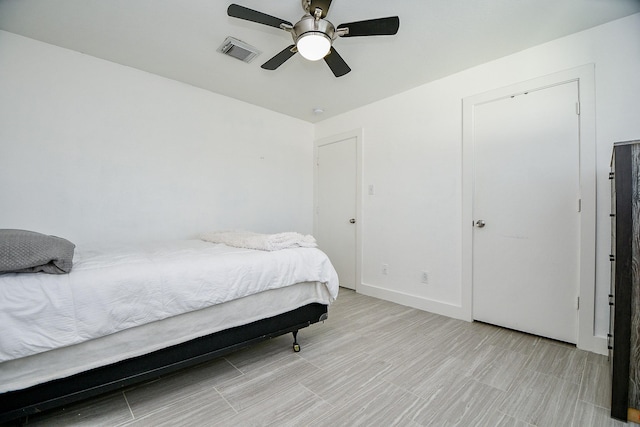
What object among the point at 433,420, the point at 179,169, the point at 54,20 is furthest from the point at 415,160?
the point at 54,20

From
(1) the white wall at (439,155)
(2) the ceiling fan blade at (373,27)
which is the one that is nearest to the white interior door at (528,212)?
(1) the white wall at (439,155)

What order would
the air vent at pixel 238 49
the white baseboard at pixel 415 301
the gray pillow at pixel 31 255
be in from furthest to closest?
the white baseboard at pixel 415 301, the air vent at pixel 238 49, the gray pillow at pixel 31 255

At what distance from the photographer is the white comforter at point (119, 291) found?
3.70ft

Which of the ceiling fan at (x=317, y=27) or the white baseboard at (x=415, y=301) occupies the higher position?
the ceiling fan at (x=317, y=27)

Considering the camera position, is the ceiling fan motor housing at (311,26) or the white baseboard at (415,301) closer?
the ceiling fan motor housing at (311,26)

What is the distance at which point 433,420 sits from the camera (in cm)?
141

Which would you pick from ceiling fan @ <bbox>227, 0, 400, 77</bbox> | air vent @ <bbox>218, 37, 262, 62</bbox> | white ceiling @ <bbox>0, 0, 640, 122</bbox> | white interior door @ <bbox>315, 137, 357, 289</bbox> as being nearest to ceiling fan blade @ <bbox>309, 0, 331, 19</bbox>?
ceiling fan @ <bbox>227, 0, 400, 77</bbox>

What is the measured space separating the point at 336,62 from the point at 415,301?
257 centimetres

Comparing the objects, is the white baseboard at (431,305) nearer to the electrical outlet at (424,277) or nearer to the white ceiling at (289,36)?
the electrical outlet at (424,277)

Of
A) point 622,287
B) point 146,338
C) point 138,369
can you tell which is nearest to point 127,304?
point 146,338

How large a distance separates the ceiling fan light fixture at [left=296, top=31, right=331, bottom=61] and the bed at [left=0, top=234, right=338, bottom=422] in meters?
1.41

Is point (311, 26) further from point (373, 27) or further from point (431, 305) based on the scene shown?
point (431, 305)

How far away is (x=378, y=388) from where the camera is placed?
1.66 meters

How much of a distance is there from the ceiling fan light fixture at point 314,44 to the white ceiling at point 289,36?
12.4 inches
